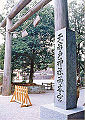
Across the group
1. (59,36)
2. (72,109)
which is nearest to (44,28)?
(59,36)

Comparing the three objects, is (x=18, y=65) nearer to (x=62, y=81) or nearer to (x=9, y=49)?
(x=9, y=49)

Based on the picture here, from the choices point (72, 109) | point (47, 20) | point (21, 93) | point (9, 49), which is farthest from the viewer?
point (47, 20)

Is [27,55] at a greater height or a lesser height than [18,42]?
lesser

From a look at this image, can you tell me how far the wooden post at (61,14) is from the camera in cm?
343

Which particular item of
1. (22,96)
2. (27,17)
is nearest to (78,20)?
(27,17)

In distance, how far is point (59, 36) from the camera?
3.39 m

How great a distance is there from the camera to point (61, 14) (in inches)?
136

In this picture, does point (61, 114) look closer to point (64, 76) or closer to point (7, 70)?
point (64, 76)

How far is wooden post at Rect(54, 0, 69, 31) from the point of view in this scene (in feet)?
11.3

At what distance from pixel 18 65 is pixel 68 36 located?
736 cm

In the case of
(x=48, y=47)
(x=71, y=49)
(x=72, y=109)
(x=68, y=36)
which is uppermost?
(x=48, y=47)

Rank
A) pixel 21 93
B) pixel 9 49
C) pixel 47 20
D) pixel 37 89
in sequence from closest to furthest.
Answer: pixel 21 93
pixel 9 49
pixel 37 89
pixel 47 20

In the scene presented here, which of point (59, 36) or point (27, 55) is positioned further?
point (27, 55)

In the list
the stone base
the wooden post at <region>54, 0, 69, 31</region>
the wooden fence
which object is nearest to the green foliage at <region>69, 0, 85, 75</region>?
the wooden fence
